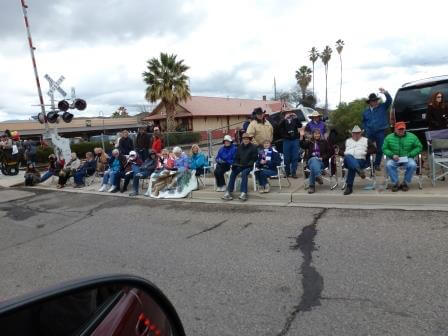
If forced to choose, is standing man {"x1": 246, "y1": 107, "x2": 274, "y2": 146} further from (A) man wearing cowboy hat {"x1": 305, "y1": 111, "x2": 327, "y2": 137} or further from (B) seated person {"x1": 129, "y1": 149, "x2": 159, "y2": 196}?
(B) seated person {"x1": 129, "y1": 149, "x2": 159, "y2": 196}

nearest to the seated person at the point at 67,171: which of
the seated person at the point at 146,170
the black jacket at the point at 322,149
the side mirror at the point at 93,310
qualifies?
the seated person at the point at 146,170

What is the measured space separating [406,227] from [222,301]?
315cm

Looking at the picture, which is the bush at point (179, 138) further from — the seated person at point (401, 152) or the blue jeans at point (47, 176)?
the seated person at point (401, 152)

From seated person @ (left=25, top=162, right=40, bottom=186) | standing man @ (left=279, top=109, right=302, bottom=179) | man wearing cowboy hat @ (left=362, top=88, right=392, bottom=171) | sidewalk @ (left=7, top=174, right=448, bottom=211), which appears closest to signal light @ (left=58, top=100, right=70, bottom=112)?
seated person @ (left=25, top=162, right=40, bottom=186)

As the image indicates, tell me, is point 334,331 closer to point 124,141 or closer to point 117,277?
point 117,277

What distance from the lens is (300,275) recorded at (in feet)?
14.2

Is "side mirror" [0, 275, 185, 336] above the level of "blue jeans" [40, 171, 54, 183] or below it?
above

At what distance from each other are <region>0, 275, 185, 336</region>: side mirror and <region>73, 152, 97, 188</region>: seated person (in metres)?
12.5

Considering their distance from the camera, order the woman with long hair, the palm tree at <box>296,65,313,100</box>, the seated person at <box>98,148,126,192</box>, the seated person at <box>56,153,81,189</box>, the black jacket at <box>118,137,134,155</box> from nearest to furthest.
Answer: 1. the woman with long hair
2. the seated person at <box>98,148,126,192</box>
3. the black jacket at <box>118,137,134,155</box>
4. the seated person at <box>56,153,81,189</box>
5. the palm tree at <box>296,65,313,100</box>

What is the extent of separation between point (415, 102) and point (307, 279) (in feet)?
20.2

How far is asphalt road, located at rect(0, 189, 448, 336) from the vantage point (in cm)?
342

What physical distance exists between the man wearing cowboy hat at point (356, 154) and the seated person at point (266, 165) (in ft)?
5.45

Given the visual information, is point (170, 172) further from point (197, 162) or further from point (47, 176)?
point (47, 176)

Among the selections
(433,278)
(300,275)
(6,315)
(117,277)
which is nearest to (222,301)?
(300,275)
